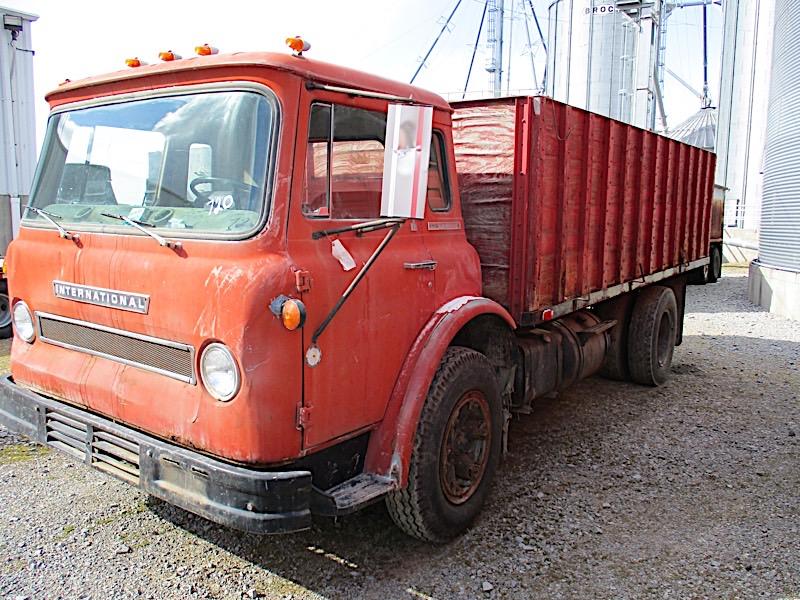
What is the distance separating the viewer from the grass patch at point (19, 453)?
492 centimetres

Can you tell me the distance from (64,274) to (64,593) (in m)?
1.56

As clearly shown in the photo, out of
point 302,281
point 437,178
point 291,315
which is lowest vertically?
point 291,315

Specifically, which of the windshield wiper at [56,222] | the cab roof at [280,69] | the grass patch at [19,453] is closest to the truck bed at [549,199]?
the cab roof at [280,69]

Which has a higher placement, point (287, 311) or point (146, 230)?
point (146, 230)

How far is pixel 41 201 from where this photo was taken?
12.5 ft

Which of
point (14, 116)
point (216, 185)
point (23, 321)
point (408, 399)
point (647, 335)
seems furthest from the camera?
point (14, 116)

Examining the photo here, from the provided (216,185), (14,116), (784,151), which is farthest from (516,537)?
(784,151)

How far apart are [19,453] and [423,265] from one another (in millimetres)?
3497

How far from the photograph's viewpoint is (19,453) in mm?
5051

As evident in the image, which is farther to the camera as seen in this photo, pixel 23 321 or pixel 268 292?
pixel 23 321

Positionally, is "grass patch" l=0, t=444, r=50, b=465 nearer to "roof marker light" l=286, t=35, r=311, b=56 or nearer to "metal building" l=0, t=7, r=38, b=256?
"roof marker light" l=286, t=35, r=311, b=56

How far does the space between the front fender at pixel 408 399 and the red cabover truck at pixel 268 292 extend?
0.01 meters

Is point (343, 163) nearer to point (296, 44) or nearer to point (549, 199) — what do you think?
point (296, 44)

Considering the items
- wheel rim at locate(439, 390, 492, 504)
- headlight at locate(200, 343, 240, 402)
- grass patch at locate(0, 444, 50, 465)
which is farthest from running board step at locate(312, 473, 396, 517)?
grass patch at locate(0, 444, 50, 465)
